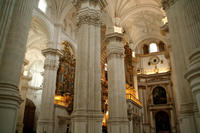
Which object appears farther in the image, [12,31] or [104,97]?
[104,97]

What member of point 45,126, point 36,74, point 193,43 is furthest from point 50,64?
point 193,43

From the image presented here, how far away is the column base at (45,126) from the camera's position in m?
12.4

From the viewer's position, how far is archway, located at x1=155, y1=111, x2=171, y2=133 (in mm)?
21047

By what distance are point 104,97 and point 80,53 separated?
10504 mm

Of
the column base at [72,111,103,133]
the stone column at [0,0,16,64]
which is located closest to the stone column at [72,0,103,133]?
the column base at [72,111,103,133]

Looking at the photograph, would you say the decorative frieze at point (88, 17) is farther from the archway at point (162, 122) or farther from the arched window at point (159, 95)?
the archway at point (162, 122)

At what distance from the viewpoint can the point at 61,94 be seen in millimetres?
15383

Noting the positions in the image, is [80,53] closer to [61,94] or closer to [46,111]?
[46,111]

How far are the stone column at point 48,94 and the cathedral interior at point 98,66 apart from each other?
0.07 m

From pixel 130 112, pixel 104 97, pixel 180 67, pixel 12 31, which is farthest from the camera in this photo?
pixel 104 97

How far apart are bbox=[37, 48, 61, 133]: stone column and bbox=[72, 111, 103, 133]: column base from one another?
6808mm

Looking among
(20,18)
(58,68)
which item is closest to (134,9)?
(58,68)

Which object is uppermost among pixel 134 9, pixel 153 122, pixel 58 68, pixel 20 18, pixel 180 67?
pixel 134 9

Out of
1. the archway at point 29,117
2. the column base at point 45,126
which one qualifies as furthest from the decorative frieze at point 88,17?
the archway at point 29,117
